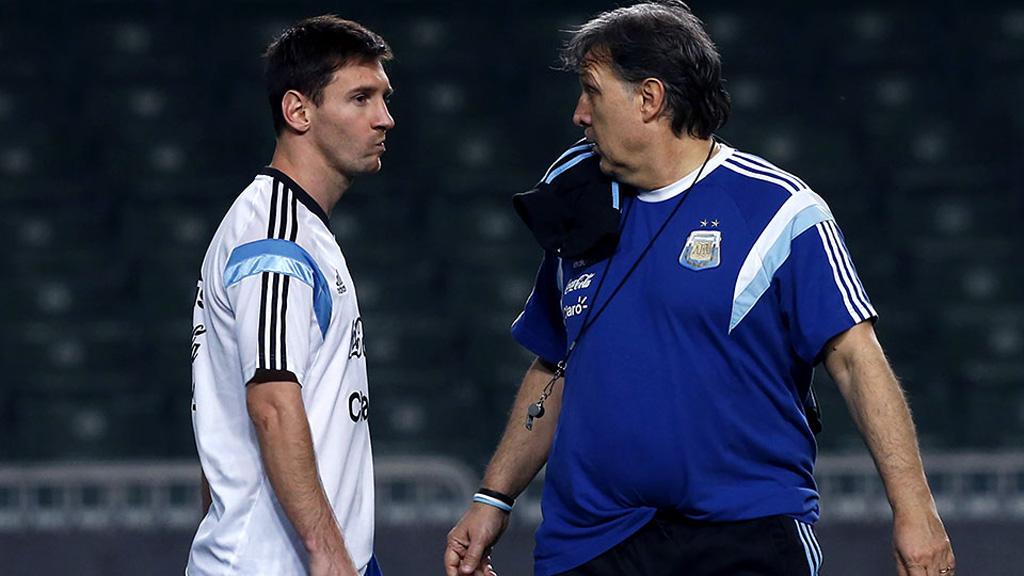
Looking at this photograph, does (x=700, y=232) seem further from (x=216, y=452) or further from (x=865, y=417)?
(x=216, y=452)

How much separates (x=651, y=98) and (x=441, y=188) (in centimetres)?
593

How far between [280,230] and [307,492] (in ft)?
1.51

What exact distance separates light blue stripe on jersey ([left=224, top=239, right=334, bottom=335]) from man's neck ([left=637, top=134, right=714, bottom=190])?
2.10 feet

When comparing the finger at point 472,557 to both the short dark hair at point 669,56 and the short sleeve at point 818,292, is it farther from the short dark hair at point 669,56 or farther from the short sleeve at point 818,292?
the short dark hair at point 669,56

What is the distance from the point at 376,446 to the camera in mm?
7863

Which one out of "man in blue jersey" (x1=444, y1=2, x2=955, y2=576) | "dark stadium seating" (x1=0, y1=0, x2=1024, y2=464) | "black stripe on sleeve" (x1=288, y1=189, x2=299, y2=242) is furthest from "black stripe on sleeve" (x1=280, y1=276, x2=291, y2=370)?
"dark stadium seating" (x1=0, y1=0, x2=1024, y2=464)

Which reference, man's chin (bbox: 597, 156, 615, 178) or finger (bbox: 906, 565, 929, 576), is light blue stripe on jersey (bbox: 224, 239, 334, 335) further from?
finger (bbox: 906, 565, 929, 576)

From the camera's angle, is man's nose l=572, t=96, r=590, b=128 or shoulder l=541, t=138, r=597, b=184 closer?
man's nose l=572, t=96, r=590, b=128

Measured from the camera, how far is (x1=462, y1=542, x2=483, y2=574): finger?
3117 mm

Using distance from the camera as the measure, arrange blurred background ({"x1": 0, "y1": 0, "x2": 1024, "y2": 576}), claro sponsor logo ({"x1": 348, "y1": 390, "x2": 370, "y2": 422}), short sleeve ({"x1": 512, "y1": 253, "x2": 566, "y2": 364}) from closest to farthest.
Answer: claro sponsor logo ({"x1": 348, "y1": 390, "x2": 370, "y2": 422}), short sleeve ({"x1": 512, "y1": 253, "x2": 566, "y2": 364}), blurred background ({"x1": 0, "y1": 0, "x2": 1024, "y2": 576})

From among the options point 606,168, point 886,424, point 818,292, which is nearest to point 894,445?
point 886,424

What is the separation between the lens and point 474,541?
3.14 meters

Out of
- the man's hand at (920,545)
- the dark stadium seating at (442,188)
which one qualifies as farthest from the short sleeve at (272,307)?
the dark stadium seating at (442,188)

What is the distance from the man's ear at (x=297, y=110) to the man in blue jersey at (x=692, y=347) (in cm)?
50
